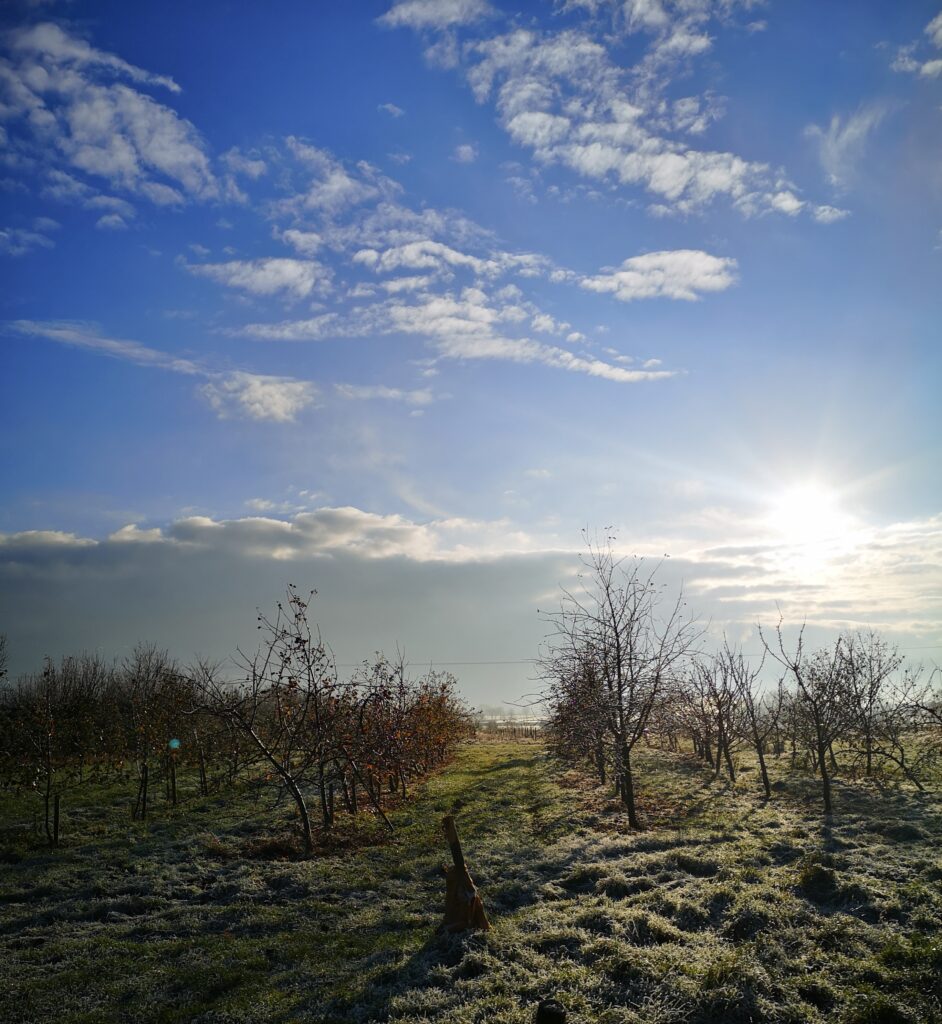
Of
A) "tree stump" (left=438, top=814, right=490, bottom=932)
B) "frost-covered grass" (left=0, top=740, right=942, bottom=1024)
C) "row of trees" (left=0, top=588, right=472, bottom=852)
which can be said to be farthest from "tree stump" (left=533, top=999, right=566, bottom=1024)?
"row of trees" (left=0, top=588, right=472, bottom=852)

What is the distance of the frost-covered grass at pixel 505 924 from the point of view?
7305 millimetres

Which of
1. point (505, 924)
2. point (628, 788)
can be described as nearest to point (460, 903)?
point (505, 924)

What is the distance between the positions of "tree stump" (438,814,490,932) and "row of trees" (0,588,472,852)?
6.17m

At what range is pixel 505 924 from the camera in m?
9.62

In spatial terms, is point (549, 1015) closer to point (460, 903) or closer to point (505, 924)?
point (460, 903)

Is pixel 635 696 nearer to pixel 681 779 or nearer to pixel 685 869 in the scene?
pixel 685 869

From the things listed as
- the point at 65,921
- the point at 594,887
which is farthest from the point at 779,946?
the point at 65,921

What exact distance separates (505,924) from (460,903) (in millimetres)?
803

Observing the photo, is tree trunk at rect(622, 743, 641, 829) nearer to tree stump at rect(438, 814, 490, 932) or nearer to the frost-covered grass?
the frost-covered grass

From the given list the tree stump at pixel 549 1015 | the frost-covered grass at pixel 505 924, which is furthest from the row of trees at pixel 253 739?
the tree stump at pixel 549 1015

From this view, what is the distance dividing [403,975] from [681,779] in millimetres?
19219

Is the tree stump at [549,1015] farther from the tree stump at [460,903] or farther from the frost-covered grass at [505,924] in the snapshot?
the tree stump at [460,903]

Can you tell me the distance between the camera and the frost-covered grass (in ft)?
24.0

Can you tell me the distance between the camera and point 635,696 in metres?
17.5
